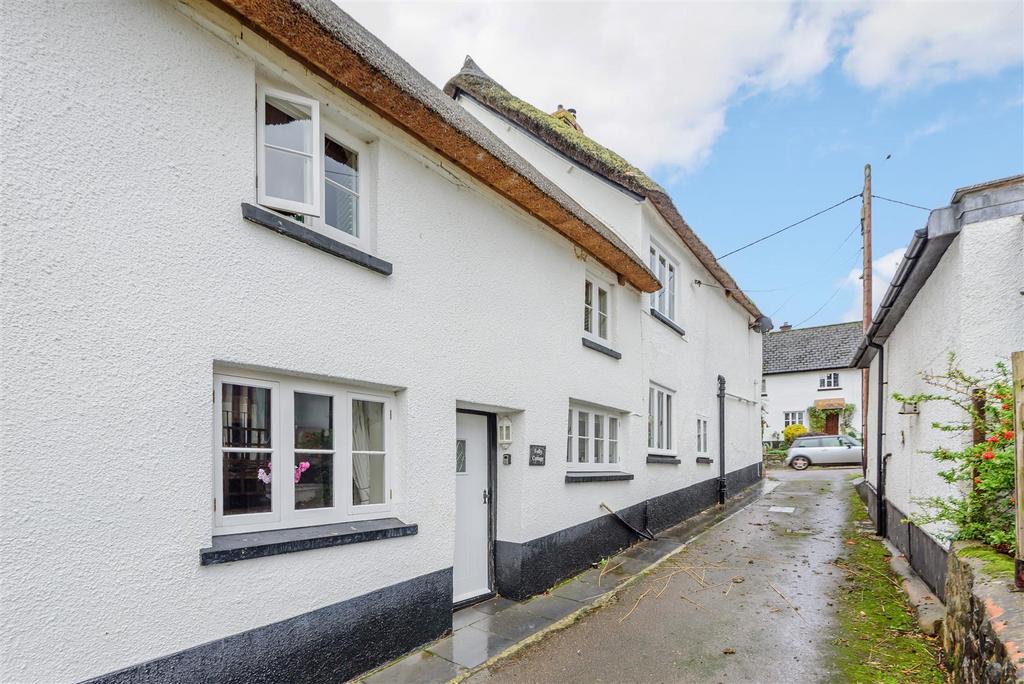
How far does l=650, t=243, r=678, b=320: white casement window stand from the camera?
10.7 meters

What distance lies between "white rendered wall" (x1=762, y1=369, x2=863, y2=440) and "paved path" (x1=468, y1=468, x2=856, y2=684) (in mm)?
22848

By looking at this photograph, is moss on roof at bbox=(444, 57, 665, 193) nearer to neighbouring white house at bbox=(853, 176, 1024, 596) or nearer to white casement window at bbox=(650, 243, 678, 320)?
white casement window at bbox=(650, 243, 678, 320)

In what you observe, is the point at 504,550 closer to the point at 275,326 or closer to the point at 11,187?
the point at 275,326

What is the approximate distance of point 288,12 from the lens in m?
3.62

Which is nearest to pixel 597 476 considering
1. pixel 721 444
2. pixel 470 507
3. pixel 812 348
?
pixel 470 507

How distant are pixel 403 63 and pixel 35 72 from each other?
410cm

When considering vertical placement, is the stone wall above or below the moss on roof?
below

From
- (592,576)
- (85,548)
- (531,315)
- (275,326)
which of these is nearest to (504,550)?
(592,576)

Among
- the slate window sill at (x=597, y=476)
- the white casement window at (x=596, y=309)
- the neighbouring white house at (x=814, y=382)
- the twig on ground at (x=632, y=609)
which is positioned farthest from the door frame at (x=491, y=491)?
the neighbouring white house at (x=814, y=382)

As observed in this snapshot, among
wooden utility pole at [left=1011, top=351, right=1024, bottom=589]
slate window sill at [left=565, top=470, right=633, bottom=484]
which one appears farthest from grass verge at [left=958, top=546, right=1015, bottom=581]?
slate window sill at [left=565, top=470, right=633, bottom=484]

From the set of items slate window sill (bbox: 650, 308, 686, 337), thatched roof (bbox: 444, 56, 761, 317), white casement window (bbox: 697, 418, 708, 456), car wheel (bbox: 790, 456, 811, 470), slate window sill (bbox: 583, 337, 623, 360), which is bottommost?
car wheel (bbox: 790, 456, 811, 470)

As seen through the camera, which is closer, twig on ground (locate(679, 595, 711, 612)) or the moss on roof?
twig on ground (locate(679, 595, 711, 612))

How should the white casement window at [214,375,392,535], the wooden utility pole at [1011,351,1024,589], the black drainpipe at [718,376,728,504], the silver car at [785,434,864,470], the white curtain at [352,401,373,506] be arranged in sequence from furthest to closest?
the silver car at [785,434,864,470] → the black drainpipe at [718,376,728,504] → the white curtain at [352,401,373,506] → the white casement window at [214,375,392,535] → the wooden utility pole at [1011,351,1024,589]

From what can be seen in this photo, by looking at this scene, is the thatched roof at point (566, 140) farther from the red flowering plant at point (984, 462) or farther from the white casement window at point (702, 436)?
the red flowering plant at point (984, 462)
